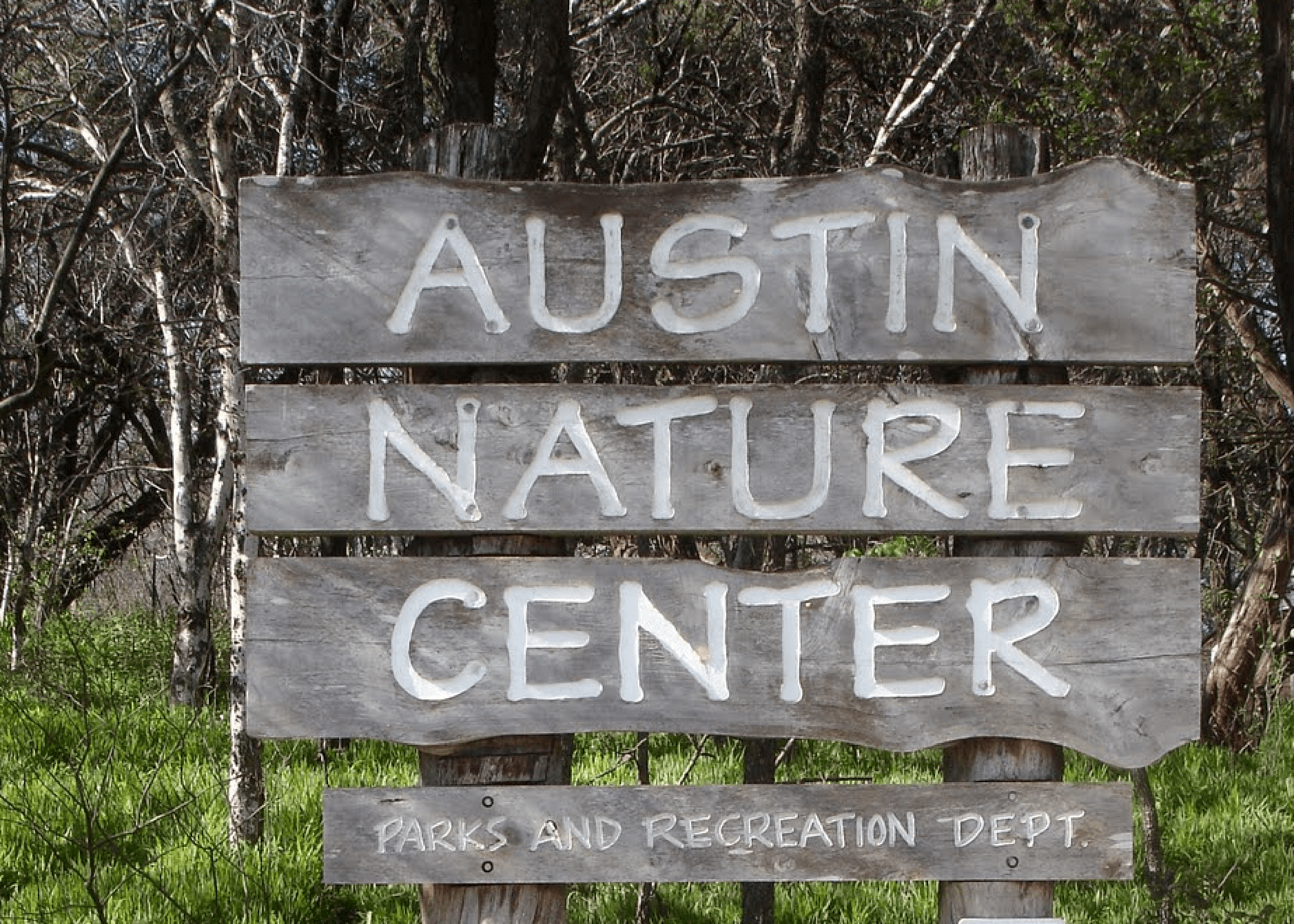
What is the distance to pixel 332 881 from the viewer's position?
2.39m

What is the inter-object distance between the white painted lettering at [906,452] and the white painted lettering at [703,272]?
1.03 feet

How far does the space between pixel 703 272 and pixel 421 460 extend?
642mm

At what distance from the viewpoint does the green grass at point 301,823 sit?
363 centimetres

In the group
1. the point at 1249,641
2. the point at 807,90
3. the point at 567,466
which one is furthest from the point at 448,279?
the point at 1249,641

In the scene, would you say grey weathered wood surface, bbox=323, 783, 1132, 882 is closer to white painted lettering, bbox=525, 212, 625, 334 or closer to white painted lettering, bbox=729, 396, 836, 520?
white painted lettering, bbox=729, 396, 836, 520

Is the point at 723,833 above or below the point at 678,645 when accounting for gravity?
below

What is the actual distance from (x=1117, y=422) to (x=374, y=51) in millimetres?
4705

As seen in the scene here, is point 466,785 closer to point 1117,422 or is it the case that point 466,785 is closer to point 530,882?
point 530,882

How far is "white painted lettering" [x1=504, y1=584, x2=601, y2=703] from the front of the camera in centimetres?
234

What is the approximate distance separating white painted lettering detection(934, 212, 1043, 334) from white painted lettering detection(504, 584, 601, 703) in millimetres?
862

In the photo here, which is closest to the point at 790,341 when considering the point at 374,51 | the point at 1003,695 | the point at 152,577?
the point at 1003,695

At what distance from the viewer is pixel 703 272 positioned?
2.36m

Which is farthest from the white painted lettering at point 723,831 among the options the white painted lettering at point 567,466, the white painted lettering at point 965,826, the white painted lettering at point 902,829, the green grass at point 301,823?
the green grass at point 301,823

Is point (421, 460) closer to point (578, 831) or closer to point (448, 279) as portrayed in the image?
point (448, 279)
